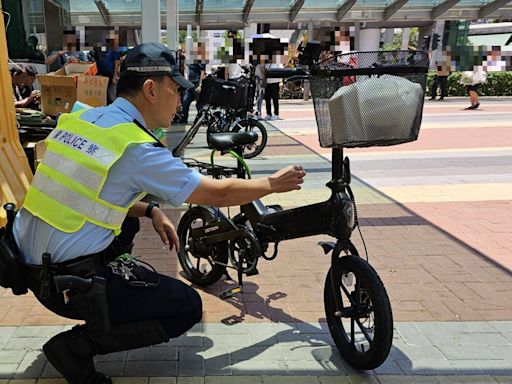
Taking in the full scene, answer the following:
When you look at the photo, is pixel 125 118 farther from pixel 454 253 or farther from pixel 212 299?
pixel 454 253

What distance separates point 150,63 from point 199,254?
5.85ft

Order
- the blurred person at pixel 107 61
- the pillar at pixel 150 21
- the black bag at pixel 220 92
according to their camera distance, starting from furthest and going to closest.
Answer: the blurred person at pixel 107 61 < the black bag at pixel 220 92 < the pillar at pixel 150 21

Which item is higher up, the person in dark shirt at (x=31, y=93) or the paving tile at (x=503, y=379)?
the person in dark shirt at (x=31, y=93)

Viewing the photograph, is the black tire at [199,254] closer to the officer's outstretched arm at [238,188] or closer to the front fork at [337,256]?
the front fork at [337,256]

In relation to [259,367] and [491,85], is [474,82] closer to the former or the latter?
[491,85]

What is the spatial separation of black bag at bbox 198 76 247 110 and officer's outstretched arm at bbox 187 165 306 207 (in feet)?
21.4

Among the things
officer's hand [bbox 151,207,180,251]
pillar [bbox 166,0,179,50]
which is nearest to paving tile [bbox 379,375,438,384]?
officer's hand [bbox 151,207,180,251]

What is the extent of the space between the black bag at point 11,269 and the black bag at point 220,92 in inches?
260

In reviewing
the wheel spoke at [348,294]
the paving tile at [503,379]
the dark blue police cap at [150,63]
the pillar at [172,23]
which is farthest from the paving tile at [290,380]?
the pillar at [172,23]

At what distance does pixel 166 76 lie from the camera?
2.55 meters

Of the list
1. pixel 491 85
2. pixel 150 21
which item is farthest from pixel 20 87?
pixel 491 85

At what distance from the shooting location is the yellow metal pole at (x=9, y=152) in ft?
17.0

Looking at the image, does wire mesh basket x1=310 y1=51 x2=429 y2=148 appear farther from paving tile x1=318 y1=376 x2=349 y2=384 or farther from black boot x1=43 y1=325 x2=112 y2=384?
black boot x1=43 y1=325 x2=112 y2=384

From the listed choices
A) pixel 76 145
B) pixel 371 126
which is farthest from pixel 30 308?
pixel 371 126
